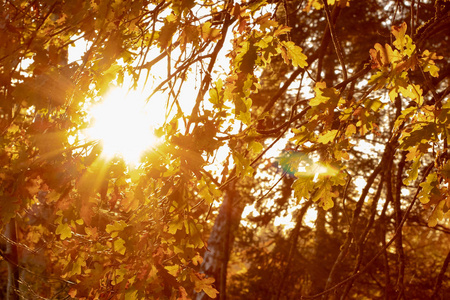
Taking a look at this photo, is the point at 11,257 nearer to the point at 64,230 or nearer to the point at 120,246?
the point at 64,230

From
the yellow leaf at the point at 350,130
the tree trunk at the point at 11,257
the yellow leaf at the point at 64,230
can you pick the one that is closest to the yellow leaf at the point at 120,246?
the yellow leaf at the point at 64,230

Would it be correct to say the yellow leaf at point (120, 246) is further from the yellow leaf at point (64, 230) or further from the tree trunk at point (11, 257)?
the tree trunk at point (11, 257)

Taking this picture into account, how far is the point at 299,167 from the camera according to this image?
2.08 m

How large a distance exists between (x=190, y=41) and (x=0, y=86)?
1.06 meters

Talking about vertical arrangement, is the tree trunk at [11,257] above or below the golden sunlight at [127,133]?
below

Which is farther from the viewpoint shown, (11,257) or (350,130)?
(11,257)

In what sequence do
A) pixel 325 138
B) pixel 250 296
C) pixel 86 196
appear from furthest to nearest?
pixel 250 296
pixel 325 138
pixel 86 196

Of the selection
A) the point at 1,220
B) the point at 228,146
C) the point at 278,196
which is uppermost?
the point at 278,196

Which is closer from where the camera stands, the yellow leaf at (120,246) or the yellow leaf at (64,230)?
the yellow leaf at (120,246)

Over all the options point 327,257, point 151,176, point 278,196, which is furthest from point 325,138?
point 327,257

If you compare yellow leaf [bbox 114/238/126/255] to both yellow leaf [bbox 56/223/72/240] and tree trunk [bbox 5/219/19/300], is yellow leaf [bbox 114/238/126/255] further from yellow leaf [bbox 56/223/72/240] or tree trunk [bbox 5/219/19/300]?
tree trunk [bbox 5/219/19/300]

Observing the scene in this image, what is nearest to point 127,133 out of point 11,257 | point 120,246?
point 120,246

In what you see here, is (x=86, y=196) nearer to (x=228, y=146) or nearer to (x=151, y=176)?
(x=151, y=176)

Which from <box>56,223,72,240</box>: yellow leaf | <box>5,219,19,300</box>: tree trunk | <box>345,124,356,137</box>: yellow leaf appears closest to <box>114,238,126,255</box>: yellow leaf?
<box>56,223,72,240</box>: yellow leaf
